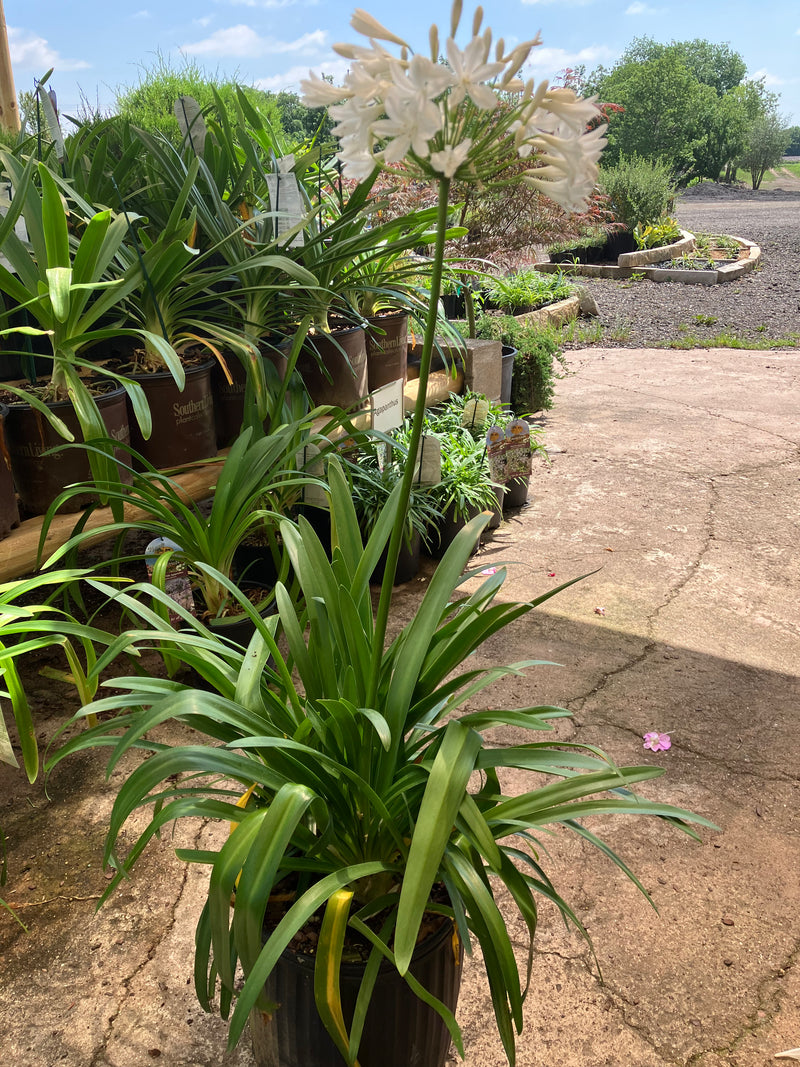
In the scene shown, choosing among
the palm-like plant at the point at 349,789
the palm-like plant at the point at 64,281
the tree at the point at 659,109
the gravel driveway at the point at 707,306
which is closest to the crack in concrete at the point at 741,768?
the palm-like plant at the point at 349,789

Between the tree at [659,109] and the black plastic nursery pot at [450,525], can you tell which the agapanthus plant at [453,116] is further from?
the tree at [659,109]

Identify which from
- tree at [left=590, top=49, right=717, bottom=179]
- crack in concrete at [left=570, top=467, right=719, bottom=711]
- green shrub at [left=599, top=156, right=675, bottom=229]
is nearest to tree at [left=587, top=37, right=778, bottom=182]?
tree at [left=590, top=49, right=717, bottom=179]

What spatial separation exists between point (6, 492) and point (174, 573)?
0.37 meters

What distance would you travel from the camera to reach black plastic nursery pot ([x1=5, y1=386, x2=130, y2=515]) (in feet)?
5.54

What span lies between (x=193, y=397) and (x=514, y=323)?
7.63ft

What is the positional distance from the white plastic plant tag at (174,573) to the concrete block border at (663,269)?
6.97 metres

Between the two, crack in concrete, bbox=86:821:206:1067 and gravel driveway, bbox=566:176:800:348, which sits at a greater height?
crack in concrete, bbox=86:821:206:1067

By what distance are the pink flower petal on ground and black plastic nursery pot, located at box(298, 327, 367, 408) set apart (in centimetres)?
116

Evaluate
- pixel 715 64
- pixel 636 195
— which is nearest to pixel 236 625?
pixel 636 195

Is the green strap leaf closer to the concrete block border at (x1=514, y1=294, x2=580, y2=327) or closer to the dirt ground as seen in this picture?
the dirt ground

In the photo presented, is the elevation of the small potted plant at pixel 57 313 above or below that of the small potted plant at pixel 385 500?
above

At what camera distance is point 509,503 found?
3064mm

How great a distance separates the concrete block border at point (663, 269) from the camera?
8.32m

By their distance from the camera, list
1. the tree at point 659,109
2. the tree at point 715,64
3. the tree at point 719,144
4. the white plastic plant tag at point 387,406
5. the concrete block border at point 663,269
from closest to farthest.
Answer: the white plastic plant tag at point 387,406, the concrete block border at point 663,269, the tree at point 719,144, the tree at point 659,109, the tree at point 715,64
